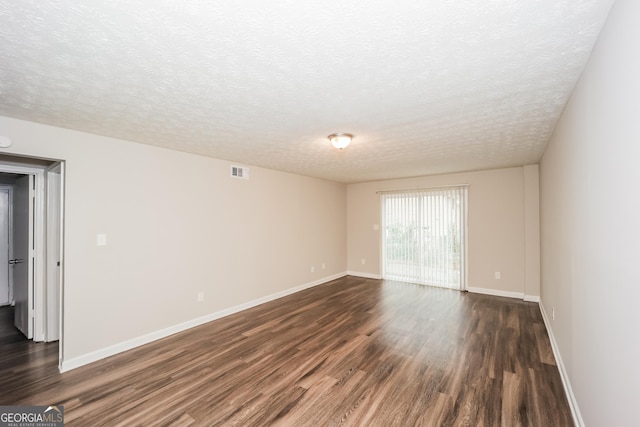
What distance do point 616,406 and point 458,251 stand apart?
14.9 feet

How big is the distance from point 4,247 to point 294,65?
6.54 metres

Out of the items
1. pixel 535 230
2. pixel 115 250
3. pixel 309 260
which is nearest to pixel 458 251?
pixel 535 230

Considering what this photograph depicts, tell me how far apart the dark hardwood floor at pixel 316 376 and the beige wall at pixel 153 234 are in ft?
1.37

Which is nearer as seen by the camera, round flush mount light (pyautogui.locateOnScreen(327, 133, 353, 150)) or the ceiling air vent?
round flush mount light (pyautogui.locateOnScreen(327, 133, 353, 150))

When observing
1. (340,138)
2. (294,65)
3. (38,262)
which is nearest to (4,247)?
(38,262)

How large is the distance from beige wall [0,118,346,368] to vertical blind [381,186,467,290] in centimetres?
261

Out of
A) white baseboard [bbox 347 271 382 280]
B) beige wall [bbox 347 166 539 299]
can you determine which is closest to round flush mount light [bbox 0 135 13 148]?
beige wall [bbox 347 166 539 299]

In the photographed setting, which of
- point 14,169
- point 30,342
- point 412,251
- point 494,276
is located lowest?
point 30,342

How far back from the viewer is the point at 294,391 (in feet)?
7.79

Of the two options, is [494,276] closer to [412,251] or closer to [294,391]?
[412,251]

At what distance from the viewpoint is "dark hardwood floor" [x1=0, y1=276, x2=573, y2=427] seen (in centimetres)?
209

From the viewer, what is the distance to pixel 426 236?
5945mm

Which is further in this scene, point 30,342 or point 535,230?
point 535,230

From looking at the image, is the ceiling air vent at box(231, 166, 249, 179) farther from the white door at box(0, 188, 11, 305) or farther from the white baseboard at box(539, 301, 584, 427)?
the white baseboard at box(539, 301, 584, 427)
